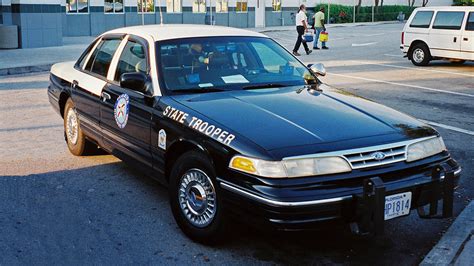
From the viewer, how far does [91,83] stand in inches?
255

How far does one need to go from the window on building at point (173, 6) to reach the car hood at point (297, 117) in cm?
3113

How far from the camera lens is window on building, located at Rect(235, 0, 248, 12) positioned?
4056 cm

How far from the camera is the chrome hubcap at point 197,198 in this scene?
4.54m

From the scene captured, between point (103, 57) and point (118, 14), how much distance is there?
27.1 m

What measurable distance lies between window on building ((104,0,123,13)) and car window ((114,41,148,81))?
26972 millimetres

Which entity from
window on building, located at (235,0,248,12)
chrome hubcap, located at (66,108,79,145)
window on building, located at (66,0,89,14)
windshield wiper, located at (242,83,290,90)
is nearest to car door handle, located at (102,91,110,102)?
chrome hubcap, located at (66,108,79,145)

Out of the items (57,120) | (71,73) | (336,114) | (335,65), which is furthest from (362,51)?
(336,114)

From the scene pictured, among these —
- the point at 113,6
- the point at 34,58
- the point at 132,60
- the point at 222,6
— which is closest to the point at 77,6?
the point at 113,6

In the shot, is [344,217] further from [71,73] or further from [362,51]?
[362,51]

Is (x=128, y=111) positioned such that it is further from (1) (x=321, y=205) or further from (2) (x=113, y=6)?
(2) (x=113, y=6)

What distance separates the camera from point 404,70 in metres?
17.2

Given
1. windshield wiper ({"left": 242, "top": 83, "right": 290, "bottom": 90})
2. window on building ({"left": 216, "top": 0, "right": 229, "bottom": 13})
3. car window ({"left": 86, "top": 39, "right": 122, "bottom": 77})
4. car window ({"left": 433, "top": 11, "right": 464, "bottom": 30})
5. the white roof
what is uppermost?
window on building ({"left": 216, "top": 0, "right": 229, "bottom": 13})

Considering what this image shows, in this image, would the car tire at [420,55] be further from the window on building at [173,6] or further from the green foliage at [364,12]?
the green foliage at [364,12]

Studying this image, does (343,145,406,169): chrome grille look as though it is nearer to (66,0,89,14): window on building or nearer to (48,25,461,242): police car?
(48,25,461,242): police car
